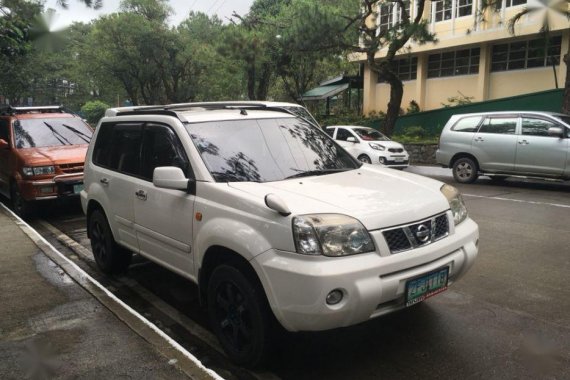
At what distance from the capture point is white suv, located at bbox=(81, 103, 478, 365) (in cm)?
293

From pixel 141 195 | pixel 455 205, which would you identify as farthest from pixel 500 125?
pixel 141 195

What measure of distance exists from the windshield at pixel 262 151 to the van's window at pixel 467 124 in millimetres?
8292

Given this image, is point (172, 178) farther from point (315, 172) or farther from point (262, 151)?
point (315, 172)

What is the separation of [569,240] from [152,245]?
17.1 feet

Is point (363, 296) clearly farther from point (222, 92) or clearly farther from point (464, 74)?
point (222, 92)

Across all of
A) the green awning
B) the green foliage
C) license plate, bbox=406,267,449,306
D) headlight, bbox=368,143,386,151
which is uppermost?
the green awning

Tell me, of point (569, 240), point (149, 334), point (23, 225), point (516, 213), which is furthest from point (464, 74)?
point (149, 334)

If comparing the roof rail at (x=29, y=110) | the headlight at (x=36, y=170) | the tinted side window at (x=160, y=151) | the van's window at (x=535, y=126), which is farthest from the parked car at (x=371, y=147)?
the tinted side window at (x=160, y=151)

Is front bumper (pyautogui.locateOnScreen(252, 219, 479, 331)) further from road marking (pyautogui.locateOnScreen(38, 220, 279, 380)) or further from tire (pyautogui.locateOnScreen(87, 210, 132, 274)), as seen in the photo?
tire (pyautogui.locateOnScreen(87, 210, 132, 274))

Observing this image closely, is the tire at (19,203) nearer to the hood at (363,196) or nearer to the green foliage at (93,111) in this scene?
the hood at (363,196)

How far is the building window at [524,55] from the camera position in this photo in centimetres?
2005

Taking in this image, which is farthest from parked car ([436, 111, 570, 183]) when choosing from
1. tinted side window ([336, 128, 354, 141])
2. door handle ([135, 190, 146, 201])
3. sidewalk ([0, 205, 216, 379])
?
sidewalk ([0, 205, 216, 379])

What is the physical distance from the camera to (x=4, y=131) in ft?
30.0

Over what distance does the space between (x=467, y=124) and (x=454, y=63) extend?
44.4 ft
